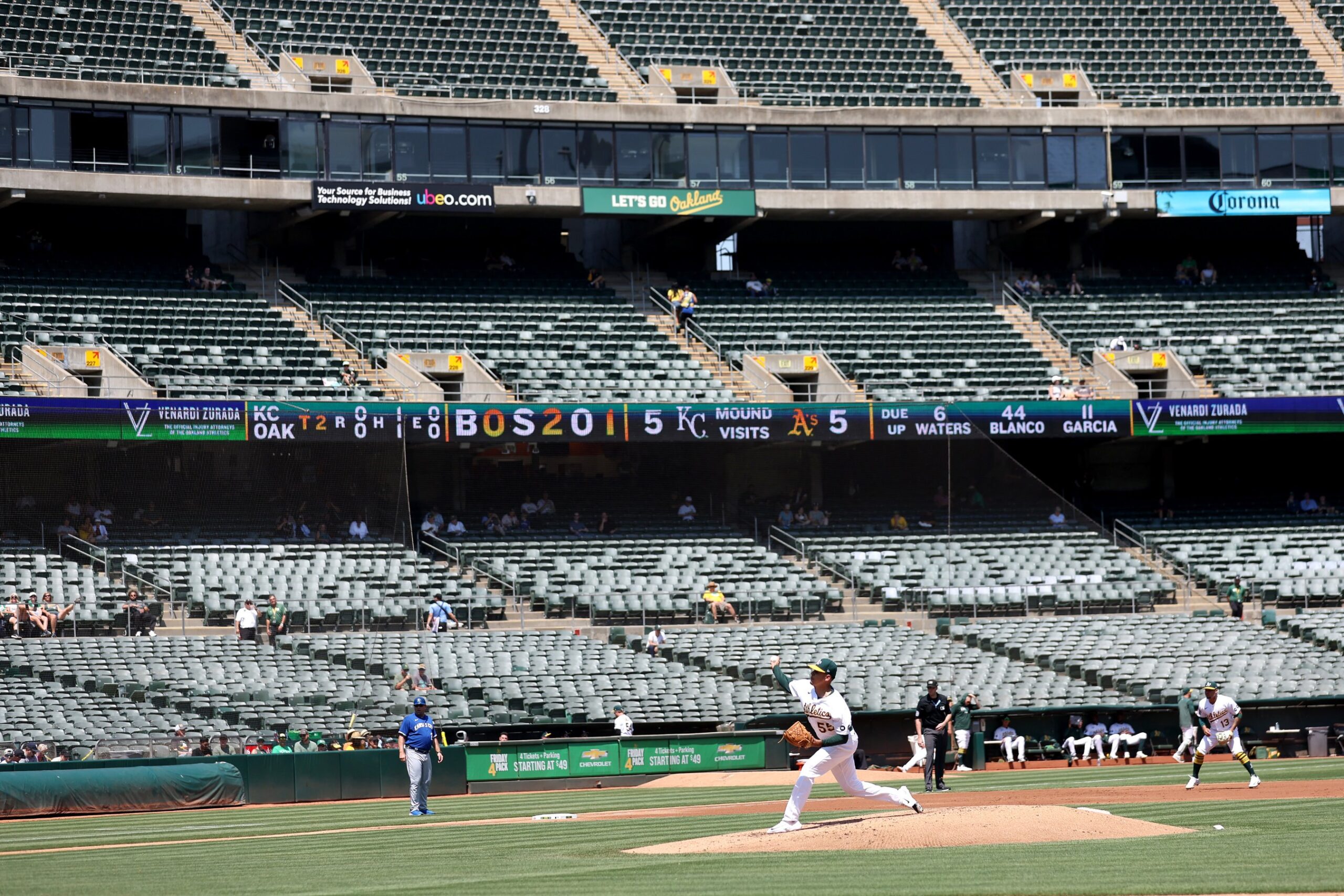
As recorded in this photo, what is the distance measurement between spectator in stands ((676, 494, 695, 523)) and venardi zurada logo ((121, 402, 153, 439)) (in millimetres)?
12007

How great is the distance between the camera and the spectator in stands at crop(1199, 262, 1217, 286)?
47794 millimetres

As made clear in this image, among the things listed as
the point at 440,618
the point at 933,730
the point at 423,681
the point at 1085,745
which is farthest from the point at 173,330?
the point at 933,730

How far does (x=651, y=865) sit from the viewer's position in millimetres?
14055

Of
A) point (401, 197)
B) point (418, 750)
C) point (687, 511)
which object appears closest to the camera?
point (418, 750)

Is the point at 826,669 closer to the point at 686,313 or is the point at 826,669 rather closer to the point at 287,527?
the point at 287,527

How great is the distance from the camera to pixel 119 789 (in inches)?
917

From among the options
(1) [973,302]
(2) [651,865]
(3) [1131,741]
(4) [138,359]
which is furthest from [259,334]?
(2) [651,865]

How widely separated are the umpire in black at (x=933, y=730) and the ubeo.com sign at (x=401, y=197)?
24829 millimetres

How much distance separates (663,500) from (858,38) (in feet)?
55.7

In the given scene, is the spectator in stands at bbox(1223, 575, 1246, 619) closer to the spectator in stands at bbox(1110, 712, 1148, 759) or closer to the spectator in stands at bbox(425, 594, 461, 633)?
the spectator in stands at bbox(1110, 712, 1148, 759)

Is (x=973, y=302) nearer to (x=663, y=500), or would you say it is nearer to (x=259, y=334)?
(x=663, y=500)

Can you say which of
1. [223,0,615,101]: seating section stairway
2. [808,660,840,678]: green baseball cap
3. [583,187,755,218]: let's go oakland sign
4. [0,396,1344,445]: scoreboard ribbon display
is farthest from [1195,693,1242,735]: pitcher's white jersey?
[223,0,615,101]: seating section stairway

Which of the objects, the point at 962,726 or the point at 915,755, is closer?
the point at 962,726

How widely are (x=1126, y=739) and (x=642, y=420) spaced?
1365 centimetres
